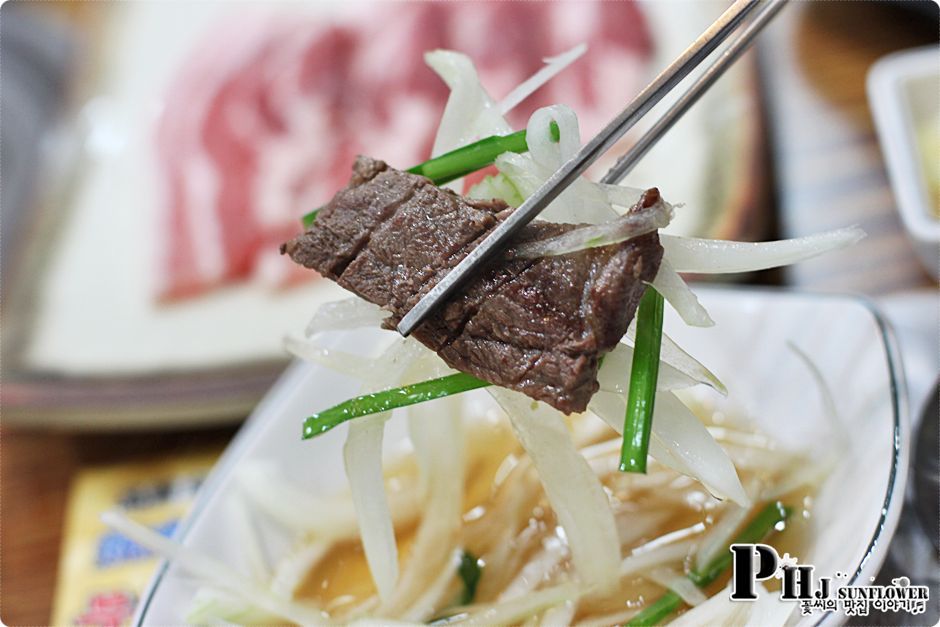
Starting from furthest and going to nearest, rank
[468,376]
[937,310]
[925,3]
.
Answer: [925,3] < [937,310] < [468,376]

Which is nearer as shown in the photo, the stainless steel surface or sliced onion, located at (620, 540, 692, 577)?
the stainless steel surface

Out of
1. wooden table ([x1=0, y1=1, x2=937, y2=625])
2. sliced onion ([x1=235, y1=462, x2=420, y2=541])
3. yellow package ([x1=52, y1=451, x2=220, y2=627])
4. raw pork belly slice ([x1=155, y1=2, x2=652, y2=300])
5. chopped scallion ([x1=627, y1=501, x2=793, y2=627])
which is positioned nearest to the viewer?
chopped scallion ([x1=627, y1=501, x2=793, y2=627])

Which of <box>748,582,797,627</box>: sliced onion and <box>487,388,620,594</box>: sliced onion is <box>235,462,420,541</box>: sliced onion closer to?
<box>487,388,620,594</box>: sliced onion

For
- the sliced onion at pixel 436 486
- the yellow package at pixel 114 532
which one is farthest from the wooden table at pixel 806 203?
the sliced onion at pixel 436 486

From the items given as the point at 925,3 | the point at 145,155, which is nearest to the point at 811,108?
the point at 925,3

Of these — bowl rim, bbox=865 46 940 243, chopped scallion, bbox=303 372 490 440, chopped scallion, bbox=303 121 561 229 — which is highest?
bowl rim, bbox=865 46 940 243

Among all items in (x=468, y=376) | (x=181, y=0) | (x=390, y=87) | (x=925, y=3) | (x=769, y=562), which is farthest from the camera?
(x=181, y=0)

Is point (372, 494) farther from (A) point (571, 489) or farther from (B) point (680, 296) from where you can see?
(B) point (680, 296)

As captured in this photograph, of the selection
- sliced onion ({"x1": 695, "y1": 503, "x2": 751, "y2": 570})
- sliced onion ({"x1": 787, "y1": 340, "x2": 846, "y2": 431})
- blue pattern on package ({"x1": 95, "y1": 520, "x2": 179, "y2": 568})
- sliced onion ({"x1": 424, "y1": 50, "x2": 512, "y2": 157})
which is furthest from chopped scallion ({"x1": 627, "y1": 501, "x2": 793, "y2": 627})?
blue pattern on package ({"x1": 95, "y1": 520, "x2": 179, "y2": 568})

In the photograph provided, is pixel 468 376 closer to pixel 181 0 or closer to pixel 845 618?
pixel 845 618
